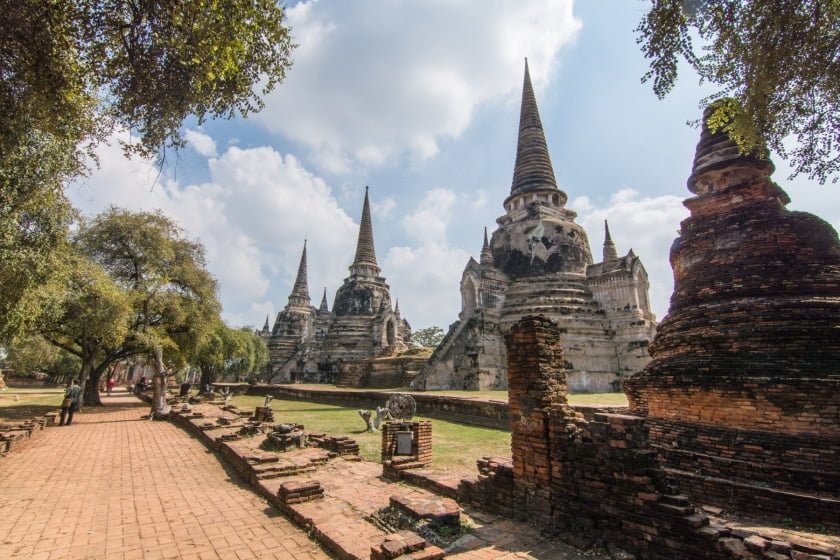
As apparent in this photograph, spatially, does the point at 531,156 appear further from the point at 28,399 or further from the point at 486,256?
the point at 28,399

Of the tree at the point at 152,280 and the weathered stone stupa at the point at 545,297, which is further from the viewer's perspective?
the weathered stone stupa at the point at 545,297

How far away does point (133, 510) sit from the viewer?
5613 mm

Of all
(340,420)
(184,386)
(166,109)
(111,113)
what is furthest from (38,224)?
(184,386)

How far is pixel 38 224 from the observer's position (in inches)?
454

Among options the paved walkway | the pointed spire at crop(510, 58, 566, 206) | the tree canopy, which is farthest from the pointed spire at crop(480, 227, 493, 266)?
the paved walkway

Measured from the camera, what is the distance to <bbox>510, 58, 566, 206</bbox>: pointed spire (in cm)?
2753

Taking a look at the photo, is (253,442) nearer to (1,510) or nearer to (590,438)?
(1,510)

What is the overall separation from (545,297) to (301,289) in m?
31.1

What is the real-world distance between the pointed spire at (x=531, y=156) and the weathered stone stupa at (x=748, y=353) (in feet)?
63.0

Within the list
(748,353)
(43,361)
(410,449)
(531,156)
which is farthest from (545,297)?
(43,361)

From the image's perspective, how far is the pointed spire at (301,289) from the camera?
153ft

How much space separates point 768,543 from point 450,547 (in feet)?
8.32

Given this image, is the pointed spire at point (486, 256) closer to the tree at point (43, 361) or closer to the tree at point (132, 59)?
the tree at point (132, 59)

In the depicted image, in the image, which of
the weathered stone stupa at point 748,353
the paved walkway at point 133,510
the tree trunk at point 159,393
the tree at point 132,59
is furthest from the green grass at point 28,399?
the weathered stone stupa at point 748,353
